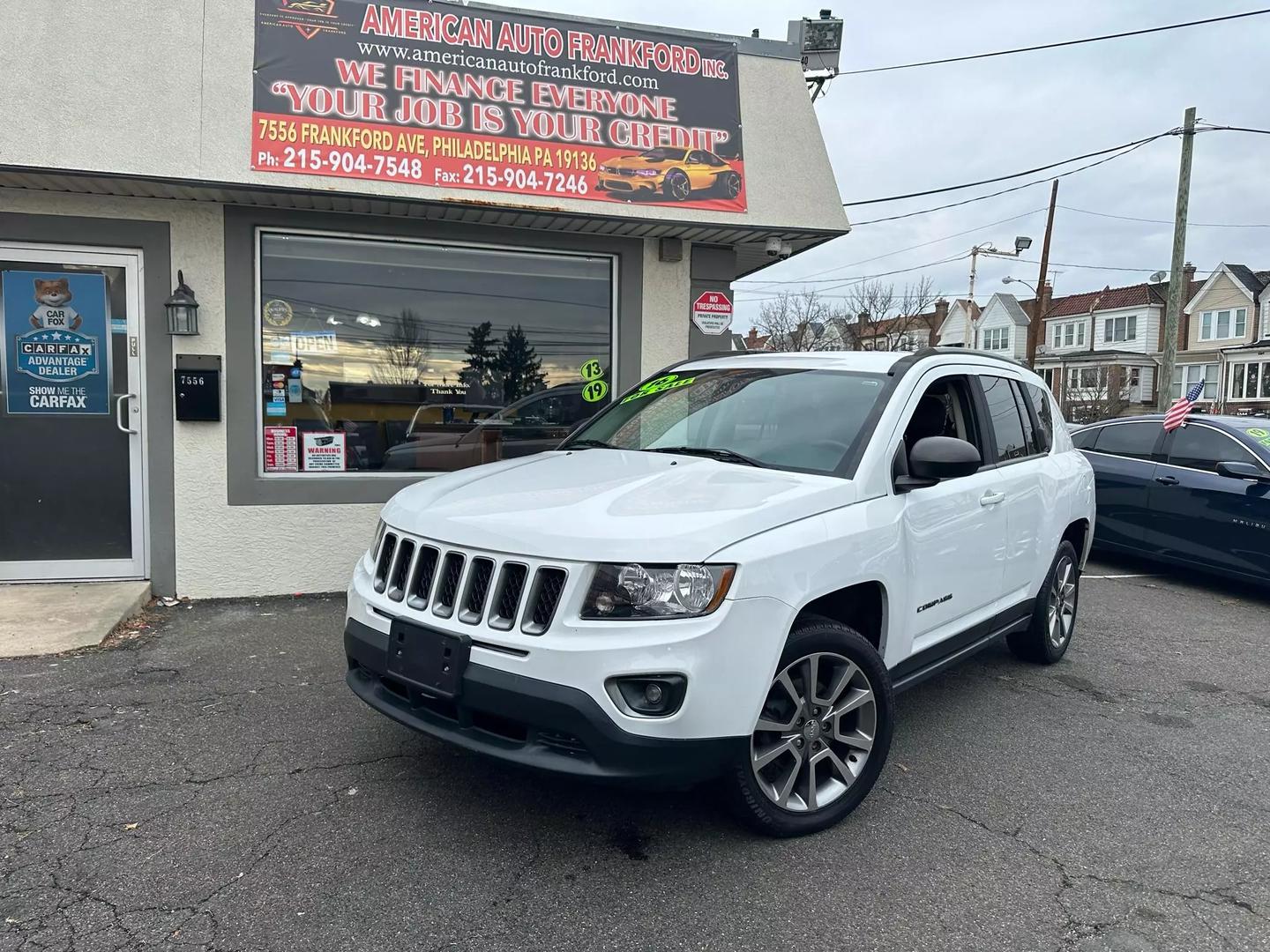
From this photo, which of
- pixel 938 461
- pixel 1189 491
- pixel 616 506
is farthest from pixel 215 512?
pixel 1189 491

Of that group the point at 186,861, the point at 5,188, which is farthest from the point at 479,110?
the point at 186,861

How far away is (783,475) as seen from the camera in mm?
3418

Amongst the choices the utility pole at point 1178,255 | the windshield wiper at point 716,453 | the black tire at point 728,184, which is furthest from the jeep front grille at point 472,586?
the utility pole at point 1178,255

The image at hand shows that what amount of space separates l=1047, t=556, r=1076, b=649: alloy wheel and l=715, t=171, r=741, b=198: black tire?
3706mm

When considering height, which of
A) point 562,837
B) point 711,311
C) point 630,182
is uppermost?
point 630,182

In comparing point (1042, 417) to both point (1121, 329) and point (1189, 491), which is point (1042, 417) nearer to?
Result: point (1189, 491)

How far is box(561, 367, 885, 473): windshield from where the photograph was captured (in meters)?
3.67

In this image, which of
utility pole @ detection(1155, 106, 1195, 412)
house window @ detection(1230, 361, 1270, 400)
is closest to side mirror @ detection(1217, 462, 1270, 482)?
utility pole @ detection(1155, 106, 1195, 412)

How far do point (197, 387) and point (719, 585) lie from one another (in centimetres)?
490

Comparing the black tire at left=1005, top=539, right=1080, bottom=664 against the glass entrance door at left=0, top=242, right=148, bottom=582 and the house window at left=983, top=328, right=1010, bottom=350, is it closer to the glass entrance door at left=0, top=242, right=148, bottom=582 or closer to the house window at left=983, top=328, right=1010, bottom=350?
the glass entrance door at left=0, top=242, right=148, bottom=582

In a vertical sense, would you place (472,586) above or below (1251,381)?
below

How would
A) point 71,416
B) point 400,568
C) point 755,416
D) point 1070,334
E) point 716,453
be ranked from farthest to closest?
point 1070,334
point 71,416
point 755,416
point 716,453
point 400,568

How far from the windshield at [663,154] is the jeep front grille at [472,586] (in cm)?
447

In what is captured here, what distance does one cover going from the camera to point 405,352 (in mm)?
6906
